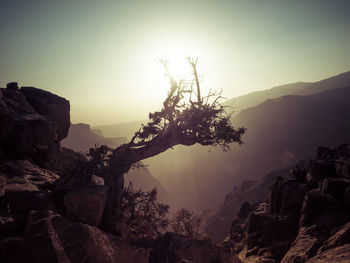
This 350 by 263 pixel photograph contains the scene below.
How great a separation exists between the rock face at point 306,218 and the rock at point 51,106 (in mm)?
13655

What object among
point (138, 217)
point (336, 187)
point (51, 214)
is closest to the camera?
point (51, 214)

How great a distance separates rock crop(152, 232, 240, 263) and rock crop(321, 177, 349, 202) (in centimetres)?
589

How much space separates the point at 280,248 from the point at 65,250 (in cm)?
961

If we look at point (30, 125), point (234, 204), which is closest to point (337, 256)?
point (30, 125)

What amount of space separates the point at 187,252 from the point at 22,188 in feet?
18.8

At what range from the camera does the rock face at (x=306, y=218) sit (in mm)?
8094

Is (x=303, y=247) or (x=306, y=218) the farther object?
(x=306, y=218)

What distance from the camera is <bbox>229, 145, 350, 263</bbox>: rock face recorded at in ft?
26.6

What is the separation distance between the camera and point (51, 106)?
13992 mm

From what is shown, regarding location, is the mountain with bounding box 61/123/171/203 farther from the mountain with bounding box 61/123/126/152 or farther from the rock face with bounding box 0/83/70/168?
Answer: the rock face with bounding box 0/83/70/168

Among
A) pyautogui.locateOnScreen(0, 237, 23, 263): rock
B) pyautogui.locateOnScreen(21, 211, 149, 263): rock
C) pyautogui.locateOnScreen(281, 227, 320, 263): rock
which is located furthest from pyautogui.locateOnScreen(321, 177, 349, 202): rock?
pyautogui.locateOnScreen(0, 237, 23, 263): rock

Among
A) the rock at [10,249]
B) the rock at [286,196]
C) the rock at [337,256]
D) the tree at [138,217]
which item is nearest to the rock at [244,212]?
the rock at [286,196]

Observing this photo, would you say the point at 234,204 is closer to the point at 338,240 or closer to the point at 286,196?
the point at 286,196

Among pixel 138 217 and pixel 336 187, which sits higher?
pixel 138 217
